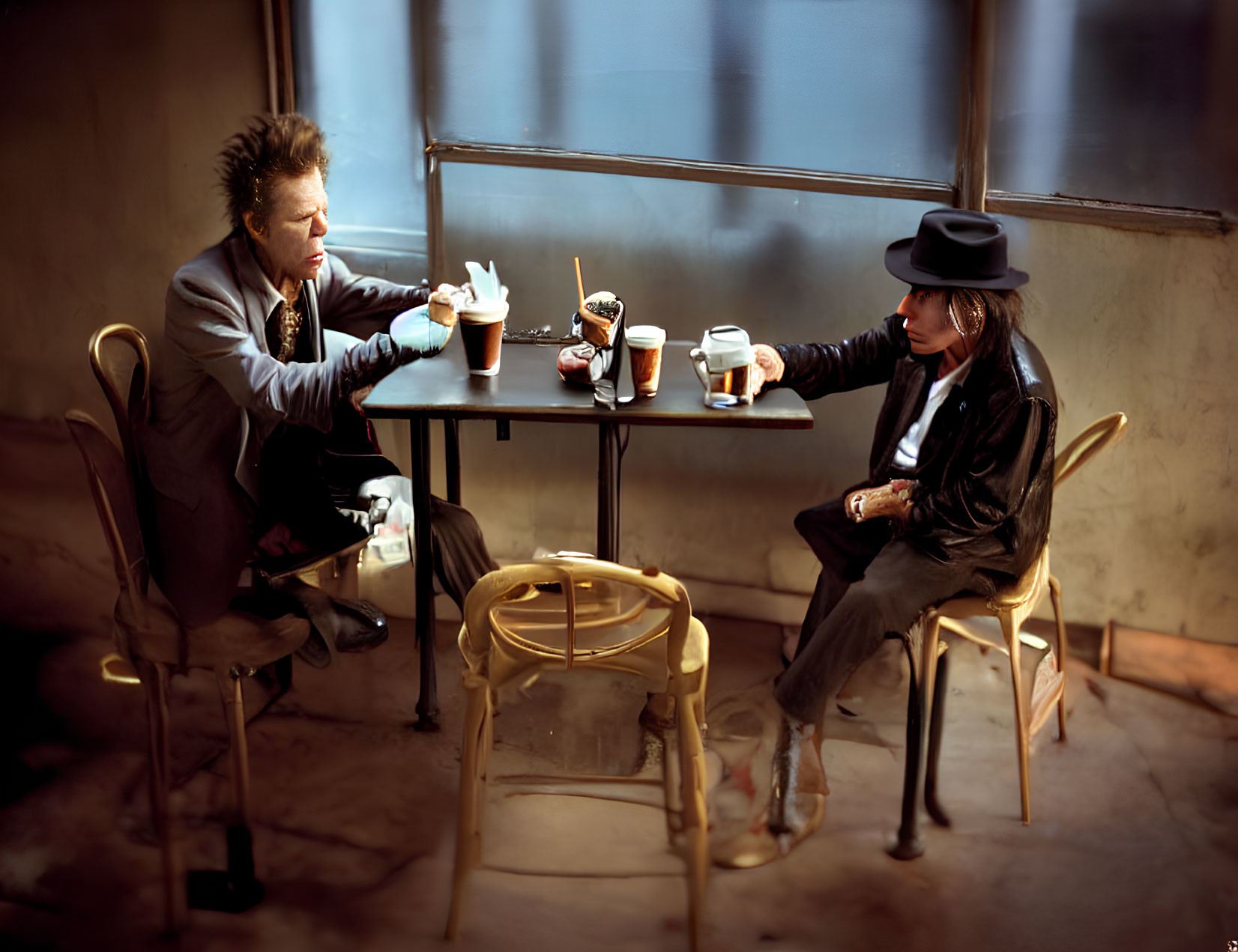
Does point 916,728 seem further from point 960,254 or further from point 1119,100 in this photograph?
point 1119,100

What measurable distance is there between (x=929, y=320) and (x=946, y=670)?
875mm

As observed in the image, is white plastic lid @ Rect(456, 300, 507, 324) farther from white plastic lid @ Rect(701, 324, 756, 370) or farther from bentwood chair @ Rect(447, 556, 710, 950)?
bentwood chair @ Rect(447, 556, 710, 950)

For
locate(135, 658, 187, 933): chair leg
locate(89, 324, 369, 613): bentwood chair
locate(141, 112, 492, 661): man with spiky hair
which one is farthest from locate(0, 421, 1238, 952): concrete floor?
locate(141, 112, 492, 661): man with spiky hair

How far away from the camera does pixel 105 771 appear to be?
2.95m

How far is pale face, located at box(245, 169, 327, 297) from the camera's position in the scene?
279 cm

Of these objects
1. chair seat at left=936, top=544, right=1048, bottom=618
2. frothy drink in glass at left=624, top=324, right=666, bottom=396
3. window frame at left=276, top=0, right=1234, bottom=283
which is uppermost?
window frame at left=276, top=0, right=1234, bottom=283

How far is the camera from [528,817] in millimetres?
2785

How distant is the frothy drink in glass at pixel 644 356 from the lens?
2613 millimetres

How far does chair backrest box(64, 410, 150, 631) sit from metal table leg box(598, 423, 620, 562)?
1099 mm

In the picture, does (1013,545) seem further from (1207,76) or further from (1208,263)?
(1207,76)

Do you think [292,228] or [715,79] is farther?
[715,79]

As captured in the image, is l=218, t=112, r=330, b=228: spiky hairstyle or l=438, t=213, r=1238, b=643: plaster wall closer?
l=218, t=112, r=330, b=228: spiky hairstyle

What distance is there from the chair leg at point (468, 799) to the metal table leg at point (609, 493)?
569 mm

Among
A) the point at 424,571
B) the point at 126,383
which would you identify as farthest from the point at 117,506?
the point at 424,571
